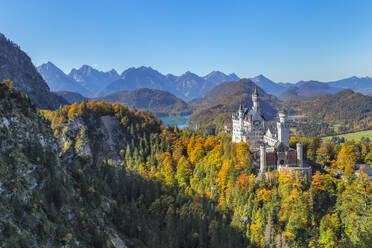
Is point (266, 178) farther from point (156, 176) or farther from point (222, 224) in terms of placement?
point (156, 176)

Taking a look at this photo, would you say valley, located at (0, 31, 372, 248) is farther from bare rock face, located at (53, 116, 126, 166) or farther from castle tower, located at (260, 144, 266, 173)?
bare rock face, located at (53, 116, 126, 166)

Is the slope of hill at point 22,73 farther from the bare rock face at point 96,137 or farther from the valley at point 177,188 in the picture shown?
the valley at point 177,188

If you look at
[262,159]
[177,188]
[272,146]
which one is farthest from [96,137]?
[272,146]

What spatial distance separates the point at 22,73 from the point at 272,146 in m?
156

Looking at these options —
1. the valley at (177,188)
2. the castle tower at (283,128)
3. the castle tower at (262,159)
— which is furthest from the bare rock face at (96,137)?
the castle tower at (283,128)

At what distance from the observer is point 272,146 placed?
56250 mm

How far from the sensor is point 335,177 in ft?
162

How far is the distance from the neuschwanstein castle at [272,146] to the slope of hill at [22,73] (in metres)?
121

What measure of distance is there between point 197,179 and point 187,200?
267 inches

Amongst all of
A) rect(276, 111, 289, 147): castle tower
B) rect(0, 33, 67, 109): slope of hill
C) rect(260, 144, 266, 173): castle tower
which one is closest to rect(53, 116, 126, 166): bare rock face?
rect(260, 144, 266, 173): castle tower

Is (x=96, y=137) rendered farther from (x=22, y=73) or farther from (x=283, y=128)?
(x=22, y=73)

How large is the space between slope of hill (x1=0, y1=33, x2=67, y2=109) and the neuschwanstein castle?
121200mm

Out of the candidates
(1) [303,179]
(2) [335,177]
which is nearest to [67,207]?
(1) [303,179]

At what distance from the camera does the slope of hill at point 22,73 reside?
144 meters
